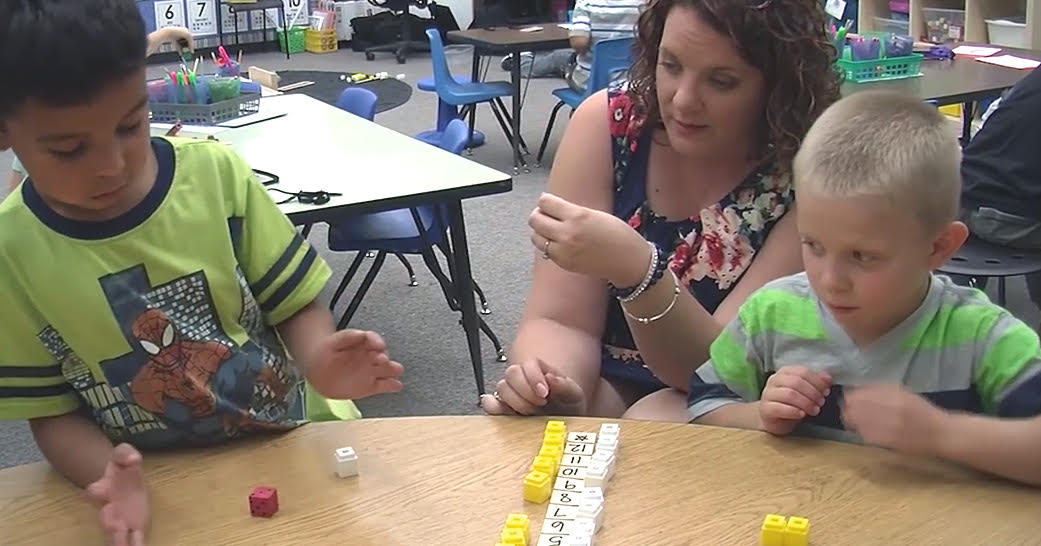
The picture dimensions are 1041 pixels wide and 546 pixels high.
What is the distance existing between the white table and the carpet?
434 cm

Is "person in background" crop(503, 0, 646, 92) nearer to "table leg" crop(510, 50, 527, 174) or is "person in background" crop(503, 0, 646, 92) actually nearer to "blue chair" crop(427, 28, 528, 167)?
"table leg" crop(510, 50, 527, 174)

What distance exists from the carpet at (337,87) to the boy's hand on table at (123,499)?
6.51 m

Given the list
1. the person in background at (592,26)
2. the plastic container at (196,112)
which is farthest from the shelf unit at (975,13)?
the plastic container at (196,112)

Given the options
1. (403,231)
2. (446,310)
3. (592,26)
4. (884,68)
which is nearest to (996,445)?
(403,231)

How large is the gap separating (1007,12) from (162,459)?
5661 mm

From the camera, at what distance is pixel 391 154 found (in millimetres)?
2879

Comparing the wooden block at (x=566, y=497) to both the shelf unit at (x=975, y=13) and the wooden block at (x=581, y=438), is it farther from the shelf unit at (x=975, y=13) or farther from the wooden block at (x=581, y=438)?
the shelf unit at (x=975, y=13)

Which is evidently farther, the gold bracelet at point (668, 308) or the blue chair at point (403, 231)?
the blue chair at point (403, 231)

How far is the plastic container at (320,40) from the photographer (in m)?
10.3

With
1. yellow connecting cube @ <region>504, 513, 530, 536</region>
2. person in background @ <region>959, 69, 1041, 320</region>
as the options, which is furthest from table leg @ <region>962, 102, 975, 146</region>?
yellow connecting cube @ <region>504, 513, 530, 536</region>

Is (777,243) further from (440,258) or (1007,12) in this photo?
(1007,12)

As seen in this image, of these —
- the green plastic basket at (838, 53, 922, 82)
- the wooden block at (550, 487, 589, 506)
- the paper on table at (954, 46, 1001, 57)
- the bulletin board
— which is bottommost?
the wooden block at (550, 487, 589, 506)

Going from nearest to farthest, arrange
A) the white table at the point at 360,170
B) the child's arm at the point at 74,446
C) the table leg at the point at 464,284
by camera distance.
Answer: the child's arm at the point at 74,446 → the white table at the point at 360,170 → the table leg at the point at 464,284

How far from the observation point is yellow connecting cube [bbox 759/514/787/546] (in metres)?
A: 0.98
